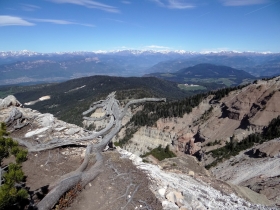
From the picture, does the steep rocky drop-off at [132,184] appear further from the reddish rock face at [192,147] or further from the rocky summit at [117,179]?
the reddish rock face at [192,147]

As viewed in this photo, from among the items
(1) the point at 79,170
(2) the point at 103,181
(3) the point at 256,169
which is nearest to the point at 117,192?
(2) the point at 103,181

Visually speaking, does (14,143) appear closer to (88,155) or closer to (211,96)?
(88,155)

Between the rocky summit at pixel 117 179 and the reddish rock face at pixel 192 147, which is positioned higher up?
the rocky summit at pixel 117 179

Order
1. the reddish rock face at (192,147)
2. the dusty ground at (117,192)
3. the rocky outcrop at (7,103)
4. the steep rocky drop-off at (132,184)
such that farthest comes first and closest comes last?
the reddish rock face at (192,147) < the rocky outcrop at (7,103) < the steep rocky drop-off at (132,184) < the dusty ground at (117,192)

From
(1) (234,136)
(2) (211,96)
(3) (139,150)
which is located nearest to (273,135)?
(1) (234,136)

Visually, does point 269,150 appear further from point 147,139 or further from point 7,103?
point 147,139

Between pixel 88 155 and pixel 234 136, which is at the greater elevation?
pixel 88 155

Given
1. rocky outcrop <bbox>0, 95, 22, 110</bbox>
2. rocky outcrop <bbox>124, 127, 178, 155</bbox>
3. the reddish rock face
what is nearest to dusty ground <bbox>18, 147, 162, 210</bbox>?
rocky outcrop <bbox>0, 95, 22, 110</bbox>

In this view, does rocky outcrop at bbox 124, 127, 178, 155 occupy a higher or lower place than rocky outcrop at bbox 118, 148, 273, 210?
lower

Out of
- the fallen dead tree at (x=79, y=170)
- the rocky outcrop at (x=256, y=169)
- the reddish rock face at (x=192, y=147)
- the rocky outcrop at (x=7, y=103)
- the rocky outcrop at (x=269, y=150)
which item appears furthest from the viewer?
the reddish rock face at (x=192, y=147)

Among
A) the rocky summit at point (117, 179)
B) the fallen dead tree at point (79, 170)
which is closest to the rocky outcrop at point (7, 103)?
the rocky summit at point (117, 179)

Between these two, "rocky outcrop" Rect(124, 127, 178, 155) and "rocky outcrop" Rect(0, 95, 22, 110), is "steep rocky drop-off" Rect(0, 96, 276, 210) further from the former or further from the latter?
"rocky outcrop" Rect(124, 127, 178, 155)
